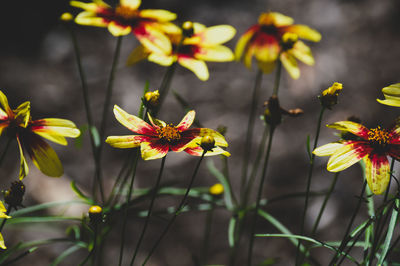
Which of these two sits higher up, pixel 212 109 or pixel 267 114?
pixel 267 114

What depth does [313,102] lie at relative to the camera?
1888 mm

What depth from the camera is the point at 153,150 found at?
2.00ft

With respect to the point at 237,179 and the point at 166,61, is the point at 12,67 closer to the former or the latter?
the point at 237,179

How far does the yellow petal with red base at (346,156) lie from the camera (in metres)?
0.59

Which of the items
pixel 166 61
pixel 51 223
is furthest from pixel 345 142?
pixel 51 223

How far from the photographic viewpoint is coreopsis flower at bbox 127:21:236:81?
0.87 m

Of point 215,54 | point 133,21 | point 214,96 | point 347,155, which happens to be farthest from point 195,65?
point 214,96

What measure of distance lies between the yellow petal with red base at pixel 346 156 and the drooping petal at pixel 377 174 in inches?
0.6

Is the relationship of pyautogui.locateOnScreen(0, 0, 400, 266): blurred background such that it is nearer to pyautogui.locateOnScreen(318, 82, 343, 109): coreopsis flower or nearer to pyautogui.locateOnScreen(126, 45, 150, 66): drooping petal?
pyautogui.locateOnScreen(126, 45, 150, 66): drooping petal

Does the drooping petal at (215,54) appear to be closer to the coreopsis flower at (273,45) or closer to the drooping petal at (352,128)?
the coreopsis flower at (273,45)

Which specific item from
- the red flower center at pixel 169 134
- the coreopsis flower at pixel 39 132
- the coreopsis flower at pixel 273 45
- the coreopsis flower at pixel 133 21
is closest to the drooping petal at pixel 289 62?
the coreopsis flower at pixel 273 45

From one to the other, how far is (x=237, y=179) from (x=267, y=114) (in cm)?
101

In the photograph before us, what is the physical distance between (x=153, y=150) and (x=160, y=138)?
5 centimetres

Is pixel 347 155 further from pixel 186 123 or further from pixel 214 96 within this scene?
pixel 214 96
